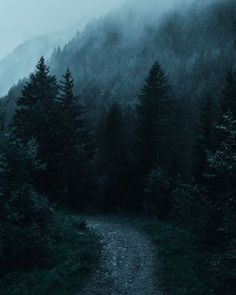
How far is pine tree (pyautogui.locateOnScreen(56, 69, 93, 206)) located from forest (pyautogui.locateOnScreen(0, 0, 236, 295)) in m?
0.10

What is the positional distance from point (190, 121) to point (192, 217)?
5366cm

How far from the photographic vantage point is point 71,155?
39.2 meters

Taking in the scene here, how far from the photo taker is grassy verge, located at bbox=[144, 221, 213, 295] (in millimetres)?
15993

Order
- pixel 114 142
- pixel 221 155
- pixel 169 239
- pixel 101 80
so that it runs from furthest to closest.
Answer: pixel 101 80 < pixel 114 142 < pixel 169 239 < pixel 221 155

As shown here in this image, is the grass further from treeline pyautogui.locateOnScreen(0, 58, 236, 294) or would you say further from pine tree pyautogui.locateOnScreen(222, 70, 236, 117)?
pine tree pyautogui.locateOnScreen(222, 70, 236, 117)

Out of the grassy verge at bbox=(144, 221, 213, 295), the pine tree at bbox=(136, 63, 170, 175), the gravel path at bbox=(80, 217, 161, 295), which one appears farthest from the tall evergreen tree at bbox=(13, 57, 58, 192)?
the grassy verge at bbox=(144, 221, 213, 295)

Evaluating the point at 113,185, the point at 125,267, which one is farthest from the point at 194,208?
the point at 113,185

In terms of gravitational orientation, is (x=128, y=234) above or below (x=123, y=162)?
below

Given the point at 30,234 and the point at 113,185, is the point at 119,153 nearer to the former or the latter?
the point at 113,185

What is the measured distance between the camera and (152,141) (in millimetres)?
41844

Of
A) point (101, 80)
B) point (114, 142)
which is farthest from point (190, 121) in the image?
point (101, 80)

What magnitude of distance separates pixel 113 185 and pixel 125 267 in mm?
24002

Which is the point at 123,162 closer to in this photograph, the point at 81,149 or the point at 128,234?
the point at 81,149

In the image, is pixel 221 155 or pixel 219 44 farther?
pixel 219 44
